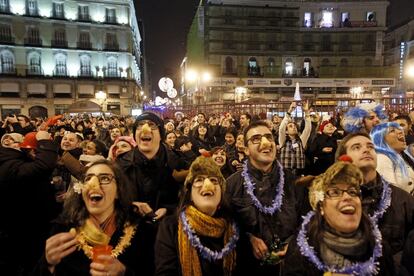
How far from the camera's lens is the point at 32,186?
3.31 metres

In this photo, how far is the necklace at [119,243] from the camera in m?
2.38

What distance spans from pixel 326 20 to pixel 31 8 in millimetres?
38978

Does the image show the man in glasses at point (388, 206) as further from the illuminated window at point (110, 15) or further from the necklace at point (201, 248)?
the illuminated window at point (110, 15)

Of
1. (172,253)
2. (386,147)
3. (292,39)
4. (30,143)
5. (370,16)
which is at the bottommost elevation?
(172,253)

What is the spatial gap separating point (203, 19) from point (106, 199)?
43.9 m

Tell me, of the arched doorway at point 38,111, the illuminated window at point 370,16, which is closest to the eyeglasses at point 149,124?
the arched doorway at point 38,111

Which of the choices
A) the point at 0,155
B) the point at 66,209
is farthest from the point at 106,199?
the point at 0,155

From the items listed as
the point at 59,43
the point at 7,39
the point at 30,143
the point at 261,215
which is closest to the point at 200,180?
the point at 261,215

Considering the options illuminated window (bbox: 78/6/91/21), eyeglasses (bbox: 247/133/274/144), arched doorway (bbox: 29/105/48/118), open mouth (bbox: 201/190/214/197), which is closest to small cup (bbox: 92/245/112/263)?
open mouth (bbox: 201/190/214/197)

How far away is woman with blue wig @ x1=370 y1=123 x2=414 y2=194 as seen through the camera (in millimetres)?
3352

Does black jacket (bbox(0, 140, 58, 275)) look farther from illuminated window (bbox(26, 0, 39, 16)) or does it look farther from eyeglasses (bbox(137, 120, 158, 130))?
illuminated window (bbox(26, 0, 39, 16))

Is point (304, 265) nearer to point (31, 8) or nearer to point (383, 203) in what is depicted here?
point (383, 203)

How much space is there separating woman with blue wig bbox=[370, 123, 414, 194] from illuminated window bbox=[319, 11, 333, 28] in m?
48.0

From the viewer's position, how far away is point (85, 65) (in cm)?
4653
